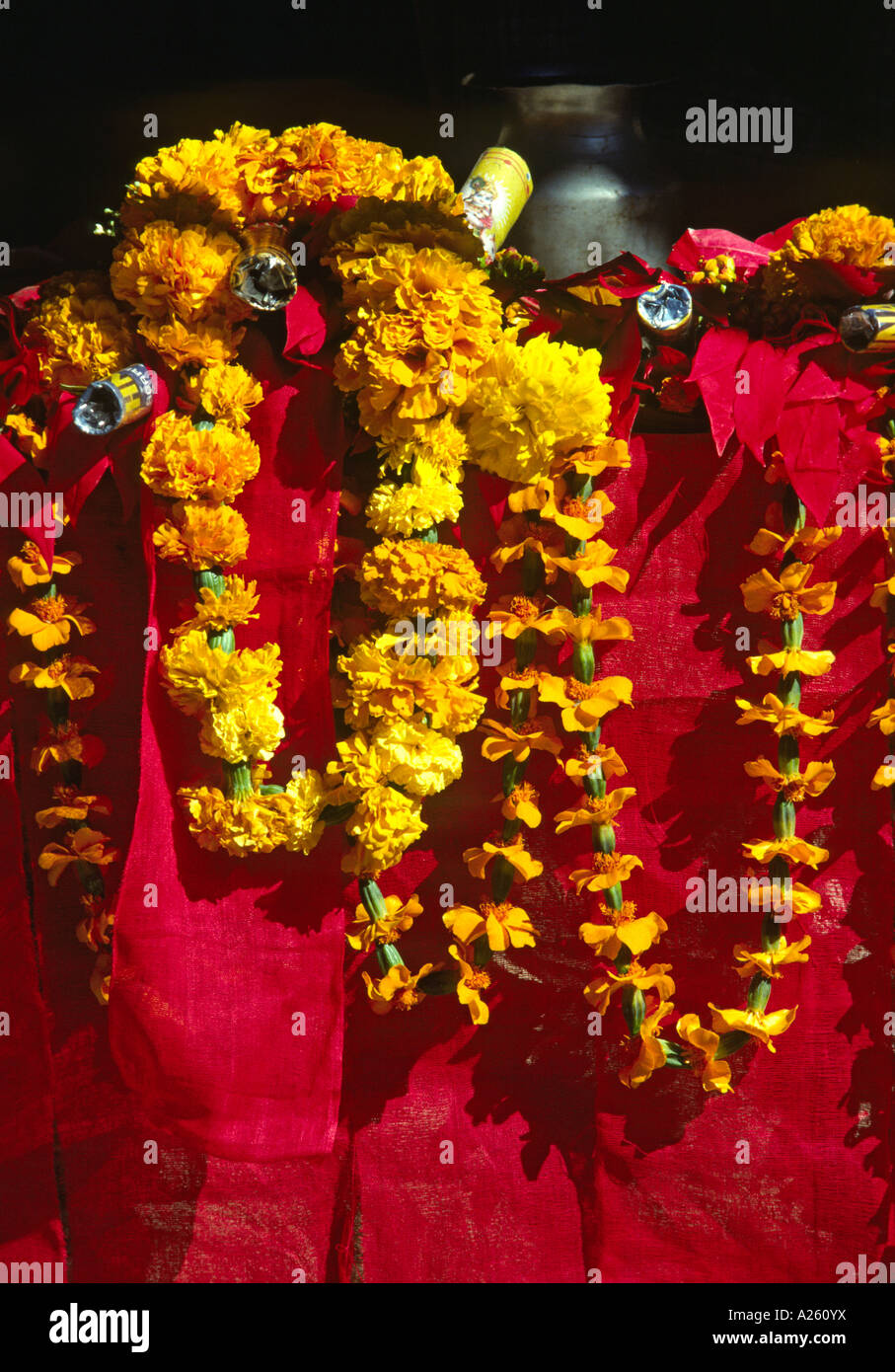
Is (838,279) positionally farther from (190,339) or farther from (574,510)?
(190,339)

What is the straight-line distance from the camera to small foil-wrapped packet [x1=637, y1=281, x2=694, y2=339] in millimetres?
1241

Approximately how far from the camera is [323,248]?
4.21 ft

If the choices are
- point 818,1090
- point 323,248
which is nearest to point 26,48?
point 323,248

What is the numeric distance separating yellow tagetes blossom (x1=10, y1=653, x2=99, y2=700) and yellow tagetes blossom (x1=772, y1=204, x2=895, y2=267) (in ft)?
3.07

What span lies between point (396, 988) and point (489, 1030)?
5.8 inches

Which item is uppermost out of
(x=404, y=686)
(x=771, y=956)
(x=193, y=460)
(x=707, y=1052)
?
(x=193, y=460)

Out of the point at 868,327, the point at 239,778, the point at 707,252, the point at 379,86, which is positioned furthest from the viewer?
the point at 379,86

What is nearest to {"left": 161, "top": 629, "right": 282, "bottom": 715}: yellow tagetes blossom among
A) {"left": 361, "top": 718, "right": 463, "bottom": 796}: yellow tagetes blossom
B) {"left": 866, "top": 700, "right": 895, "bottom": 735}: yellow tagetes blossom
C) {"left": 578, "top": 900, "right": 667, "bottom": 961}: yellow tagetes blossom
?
{"left": 361, "top": 718, "right": 463, "bottom": 796}: yellow tagetes blossom

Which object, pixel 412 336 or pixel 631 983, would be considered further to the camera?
pixel 631 983

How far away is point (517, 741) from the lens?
131cm

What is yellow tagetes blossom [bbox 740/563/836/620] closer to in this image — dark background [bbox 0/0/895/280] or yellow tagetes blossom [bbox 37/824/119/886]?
yellow tagetes blossom [bbox 37/824/119/886]

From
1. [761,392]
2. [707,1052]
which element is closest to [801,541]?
[761,392]

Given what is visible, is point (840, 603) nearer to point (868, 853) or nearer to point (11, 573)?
point (868, 853)

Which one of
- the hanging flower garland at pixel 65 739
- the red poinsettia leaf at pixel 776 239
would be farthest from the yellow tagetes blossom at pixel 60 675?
the red poinsettia leaf at pixel 776 239
